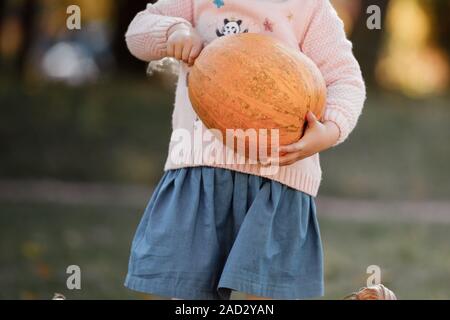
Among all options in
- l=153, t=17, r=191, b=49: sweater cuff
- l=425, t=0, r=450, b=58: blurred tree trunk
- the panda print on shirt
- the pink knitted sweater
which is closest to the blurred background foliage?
the pink knitted sweater

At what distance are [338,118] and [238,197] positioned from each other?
18.5 inches

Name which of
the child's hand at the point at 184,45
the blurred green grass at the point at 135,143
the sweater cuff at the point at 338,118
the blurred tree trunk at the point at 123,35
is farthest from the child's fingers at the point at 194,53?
the blurred tree trunk at the point at 123,35

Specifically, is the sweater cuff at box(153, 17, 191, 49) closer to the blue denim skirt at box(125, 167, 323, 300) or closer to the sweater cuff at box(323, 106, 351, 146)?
the blue denim skirt at box(125, 167, 323, 300)

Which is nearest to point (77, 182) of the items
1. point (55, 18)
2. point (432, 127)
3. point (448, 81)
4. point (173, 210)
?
point (432, 127)

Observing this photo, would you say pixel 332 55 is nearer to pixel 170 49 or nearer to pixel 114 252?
pixel 170 49

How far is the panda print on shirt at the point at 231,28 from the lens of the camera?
335 cm

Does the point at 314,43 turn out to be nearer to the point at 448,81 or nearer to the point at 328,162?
the point at 328,162

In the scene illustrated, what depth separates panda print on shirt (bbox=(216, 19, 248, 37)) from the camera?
3.35 m

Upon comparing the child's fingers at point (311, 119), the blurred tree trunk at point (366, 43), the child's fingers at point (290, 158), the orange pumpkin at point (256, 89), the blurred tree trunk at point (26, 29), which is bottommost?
the child's fingers at point (290, 158)

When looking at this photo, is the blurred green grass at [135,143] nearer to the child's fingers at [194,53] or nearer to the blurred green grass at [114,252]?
the blurred green grass at [114,252]

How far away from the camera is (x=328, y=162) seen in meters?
11.8

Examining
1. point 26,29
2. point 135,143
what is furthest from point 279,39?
point 26,29

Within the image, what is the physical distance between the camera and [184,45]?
322 cm

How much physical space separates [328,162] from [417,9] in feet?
35.8
